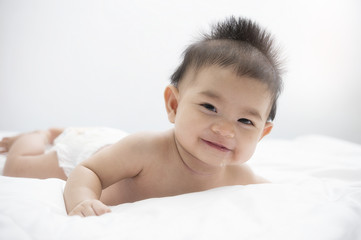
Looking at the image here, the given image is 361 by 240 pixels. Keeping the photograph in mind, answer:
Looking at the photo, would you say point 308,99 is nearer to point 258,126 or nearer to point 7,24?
point 258,126

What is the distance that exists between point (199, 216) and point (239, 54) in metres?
0.46

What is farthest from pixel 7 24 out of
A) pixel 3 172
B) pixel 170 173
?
pixel 170 173

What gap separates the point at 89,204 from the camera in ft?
2.06

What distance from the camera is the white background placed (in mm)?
2094

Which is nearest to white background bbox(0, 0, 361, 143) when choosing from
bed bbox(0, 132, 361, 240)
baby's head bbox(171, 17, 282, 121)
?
baby's head bbox(171, 17, 282, 121)

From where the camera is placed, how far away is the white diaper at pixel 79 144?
3.83 feet

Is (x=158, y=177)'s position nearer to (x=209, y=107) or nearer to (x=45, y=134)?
(x=209, y=107)

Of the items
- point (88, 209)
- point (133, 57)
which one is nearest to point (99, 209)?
point (88, 209)

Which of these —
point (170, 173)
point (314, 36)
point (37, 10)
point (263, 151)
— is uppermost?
point (314, 36)

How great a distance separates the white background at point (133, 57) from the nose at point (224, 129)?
112 cm

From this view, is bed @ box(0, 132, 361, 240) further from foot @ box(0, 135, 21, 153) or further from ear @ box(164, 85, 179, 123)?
foot @ box(0, 135, 21, 153)

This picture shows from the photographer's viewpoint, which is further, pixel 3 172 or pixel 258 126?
pixel 3 172

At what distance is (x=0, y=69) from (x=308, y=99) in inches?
94.1

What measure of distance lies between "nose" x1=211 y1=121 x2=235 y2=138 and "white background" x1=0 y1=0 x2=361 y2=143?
1.12 metres
